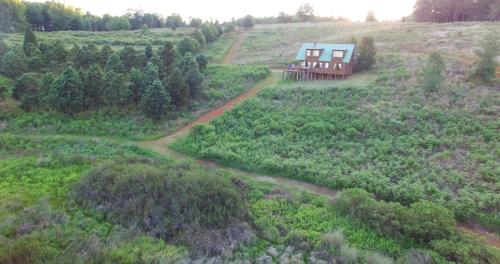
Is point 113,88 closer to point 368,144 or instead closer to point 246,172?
point 246,172

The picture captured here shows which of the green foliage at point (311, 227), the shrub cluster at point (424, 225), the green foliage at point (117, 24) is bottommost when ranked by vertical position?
the green foliage at point (311, 227)

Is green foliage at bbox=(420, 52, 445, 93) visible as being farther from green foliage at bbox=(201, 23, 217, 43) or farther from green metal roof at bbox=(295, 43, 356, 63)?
green foliage at bbox=(201, 23, 217, 43)

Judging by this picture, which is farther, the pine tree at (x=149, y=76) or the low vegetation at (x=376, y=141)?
the pine tree at (x=149, y=76)

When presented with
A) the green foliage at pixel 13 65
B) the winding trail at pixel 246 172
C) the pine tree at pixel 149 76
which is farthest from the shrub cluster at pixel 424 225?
the green foliage at pixel 13 65

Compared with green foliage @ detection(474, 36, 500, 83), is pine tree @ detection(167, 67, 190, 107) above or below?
below

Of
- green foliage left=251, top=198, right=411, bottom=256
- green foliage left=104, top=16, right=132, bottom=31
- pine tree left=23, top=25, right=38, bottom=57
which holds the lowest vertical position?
green foliage left=251, top=198, right=411, bottom=256

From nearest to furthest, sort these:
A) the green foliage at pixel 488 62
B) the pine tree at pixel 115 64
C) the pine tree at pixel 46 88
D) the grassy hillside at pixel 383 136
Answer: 1. the grassy hillside at pixel 383 136
2. the green foliage at pixel 488 62
3. the pine tree at pixel 46 88
4. the pine tree at pixel 115 64

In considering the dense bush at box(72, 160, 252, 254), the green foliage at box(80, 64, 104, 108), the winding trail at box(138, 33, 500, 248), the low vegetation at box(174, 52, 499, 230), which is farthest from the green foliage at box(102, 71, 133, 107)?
the dense bush at box(72, 160, 252, 254)

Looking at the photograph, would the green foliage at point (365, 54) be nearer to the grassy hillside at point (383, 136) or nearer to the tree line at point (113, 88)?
the grassy hillside at point (383, 136)
